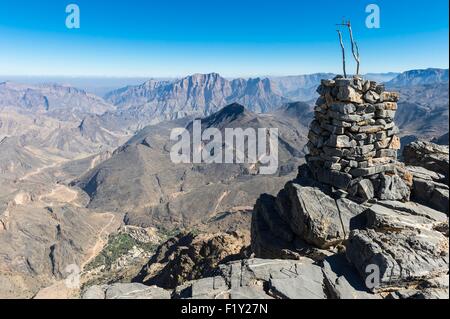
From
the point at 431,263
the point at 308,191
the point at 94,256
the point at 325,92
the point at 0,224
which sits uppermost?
the point at 325,92

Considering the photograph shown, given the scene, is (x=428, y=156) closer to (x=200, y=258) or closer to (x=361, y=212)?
(x=361, y=212)

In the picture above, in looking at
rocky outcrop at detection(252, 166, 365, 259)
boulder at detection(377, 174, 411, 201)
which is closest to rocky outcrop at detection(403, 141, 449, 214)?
boulder at detection(377, 174, 411, 201)

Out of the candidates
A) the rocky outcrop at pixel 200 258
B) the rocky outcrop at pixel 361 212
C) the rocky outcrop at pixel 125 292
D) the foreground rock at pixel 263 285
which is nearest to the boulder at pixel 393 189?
the rocky outcrop at pixel 361 212

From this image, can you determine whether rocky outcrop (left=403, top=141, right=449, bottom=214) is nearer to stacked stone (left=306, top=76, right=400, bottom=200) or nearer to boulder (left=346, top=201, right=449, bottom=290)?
boulder (left=346, top=201, right=449, bottom=290)

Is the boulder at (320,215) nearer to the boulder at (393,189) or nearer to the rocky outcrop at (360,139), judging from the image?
the rocky outcrop at (360,139)

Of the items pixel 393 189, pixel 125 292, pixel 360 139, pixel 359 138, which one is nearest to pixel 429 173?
pixel 393 189
